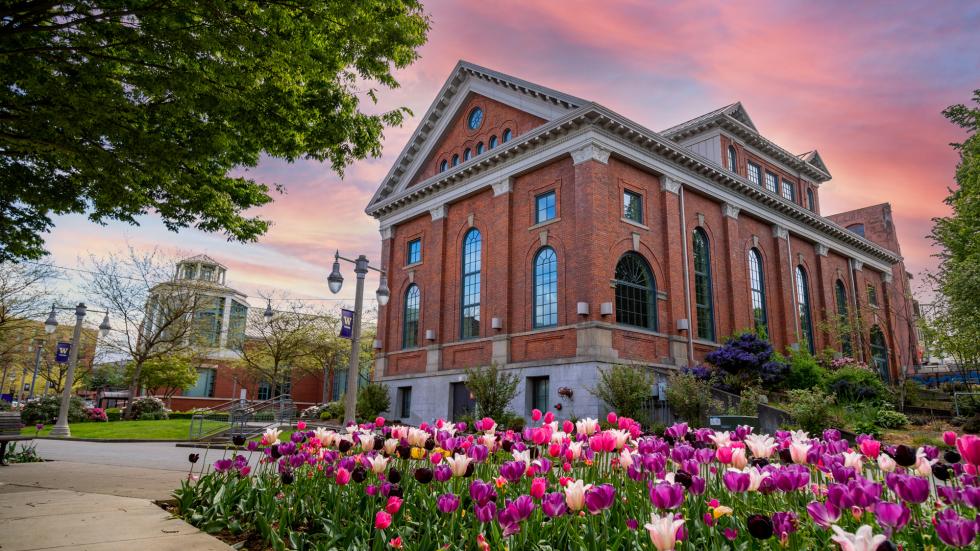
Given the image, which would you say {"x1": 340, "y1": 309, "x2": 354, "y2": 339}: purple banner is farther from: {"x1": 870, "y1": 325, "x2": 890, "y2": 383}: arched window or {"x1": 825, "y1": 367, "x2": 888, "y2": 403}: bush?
{"x1": 870, "y1": 325, "x2": 890, "y2": 383}: arched window

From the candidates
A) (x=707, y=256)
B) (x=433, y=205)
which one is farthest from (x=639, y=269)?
(x=433, y=205)

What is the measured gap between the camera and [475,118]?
29625 millimetres

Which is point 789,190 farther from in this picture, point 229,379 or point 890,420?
point 229,379

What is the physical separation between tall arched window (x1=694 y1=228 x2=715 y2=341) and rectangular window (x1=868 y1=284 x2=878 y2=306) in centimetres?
2010

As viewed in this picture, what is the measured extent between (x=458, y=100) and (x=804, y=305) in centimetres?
2293

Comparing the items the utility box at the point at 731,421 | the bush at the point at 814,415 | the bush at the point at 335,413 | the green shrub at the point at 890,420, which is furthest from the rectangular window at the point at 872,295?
the utility box at the point at 731,421

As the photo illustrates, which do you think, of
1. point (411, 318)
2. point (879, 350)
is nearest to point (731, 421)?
point (411, 318)

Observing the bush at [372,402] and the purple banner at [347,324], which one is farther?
the bush at [372,402]

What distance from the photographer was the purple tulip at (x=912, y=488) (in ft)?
7.98

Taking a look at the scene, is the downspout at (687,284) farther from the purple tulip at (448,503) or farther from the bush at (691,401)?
the purple tulip at (448,503)

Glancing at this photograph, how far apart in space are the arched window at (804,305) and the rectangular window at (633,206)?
44.9 ft

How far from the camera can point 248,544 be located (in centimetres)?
502

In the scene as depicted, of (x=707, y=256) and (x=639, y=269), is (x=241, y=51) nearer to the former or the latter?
(x=639, y=269)

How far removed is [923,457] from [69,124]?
10.7 metres
